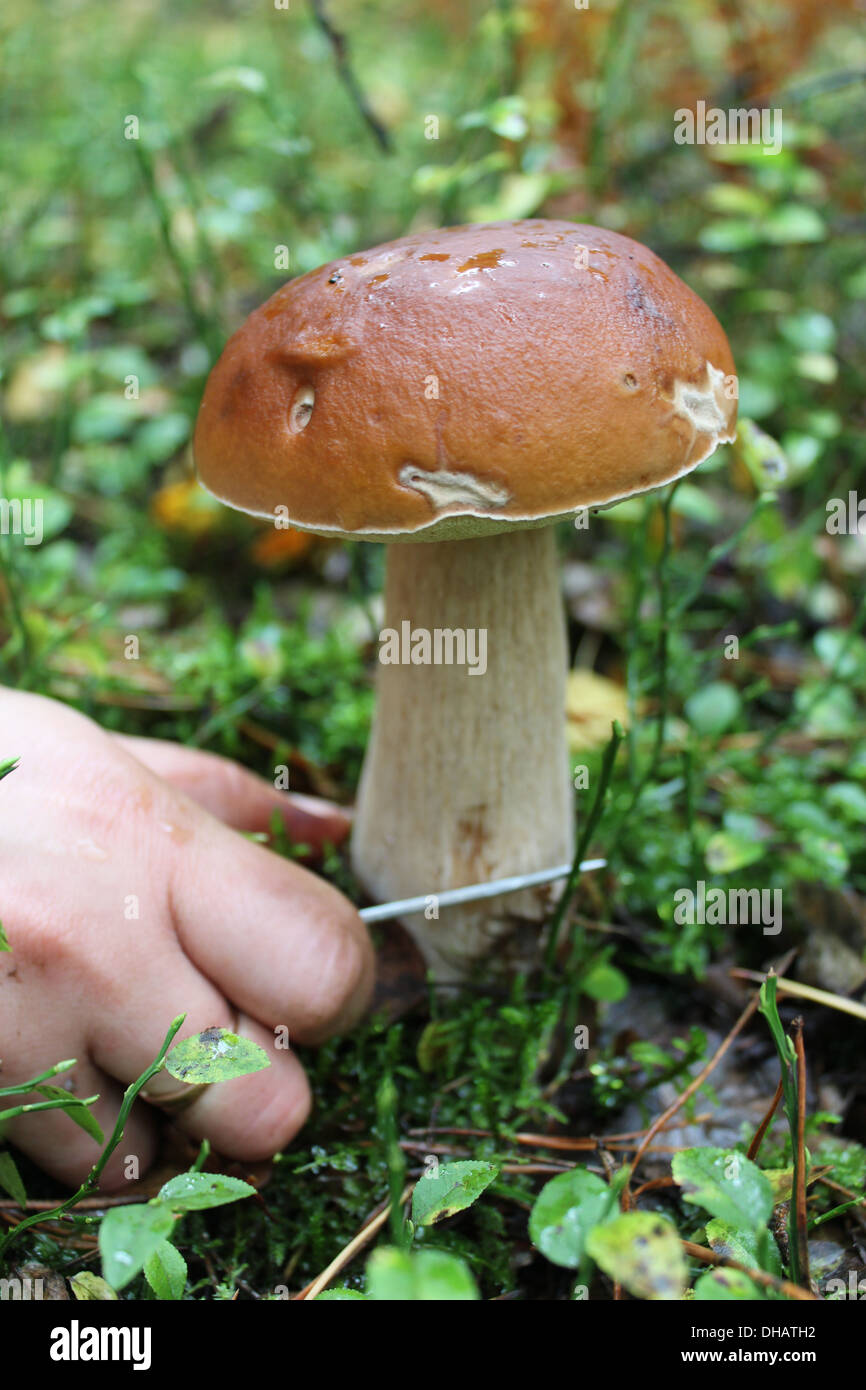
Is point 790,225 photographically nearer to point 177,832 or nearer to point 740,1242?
point 177,832

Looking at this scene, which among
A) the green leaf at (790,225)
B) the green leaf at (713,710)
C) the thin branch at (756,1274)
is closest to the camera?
the thin branch at (756,1274)

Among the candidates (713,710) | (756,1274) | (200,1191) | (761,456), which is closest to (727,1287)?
(756,1274)

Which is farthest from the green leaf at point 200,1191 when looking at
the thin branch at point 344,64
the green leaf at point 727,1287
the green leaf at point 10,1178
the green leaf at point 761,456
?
the thin branch at point 344,64

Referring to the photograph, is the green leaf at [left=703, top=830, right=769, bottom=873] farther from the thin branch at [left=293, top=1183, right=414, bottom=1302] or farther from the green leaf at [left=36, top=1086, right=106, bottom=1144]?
the green leaf at [left=36, top=1086, right=106, bottom=1144]

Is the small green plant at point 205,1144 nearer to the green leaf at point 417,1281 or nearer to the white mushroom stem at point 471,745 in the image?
the green leaf at point 417,1281

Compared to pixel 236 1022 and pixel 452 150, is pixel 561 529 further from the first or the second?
pixel 452 150
